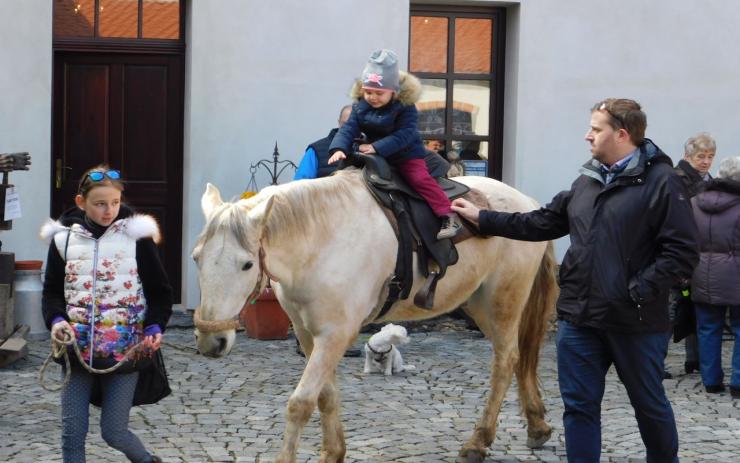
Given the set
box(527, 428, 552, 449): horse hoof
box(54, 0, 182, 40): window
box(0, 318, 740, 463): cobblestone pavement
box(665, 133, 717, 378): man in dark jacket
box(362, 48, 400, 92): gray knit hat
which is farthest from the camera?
box(54, 0, 182, 40): window

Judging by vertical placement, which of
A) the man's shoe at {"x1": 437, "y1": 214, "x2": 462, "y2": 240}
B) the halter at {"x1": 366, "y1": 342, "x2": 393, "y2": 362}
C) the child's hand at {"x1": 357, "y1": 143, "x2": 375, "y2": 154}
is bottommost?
the halter at {"x1": 366, "y1": 342, "x2": 393, "y2": 362}

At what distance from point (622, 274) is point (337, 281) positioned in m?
1.36

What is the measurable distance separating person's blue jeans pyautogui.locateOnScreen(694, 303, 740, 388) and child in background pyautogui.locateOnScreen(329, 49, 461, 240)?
317 centimetres

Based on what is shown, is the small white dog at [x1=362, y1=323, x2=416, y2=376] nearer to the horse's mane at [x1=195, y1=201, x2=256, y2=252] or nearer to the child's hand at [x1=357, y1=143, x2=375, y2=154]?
the child's hand at [x1=357, y1=143, x2=375, y2=154]

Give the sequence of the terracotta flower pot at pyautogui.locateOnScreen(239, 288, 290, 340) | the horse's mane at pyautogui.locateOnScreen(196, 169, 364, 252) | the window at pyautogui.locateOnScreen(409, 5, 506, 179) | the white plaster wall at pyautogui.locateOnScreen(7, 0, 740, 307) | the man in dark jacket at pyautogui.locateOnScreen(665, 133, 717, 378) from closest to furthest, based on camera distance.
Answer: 1. the horse's mane at pyautogui.locateOnScreen(196, 169, 364, 252)
2. the man in dark jacket at pyautogui.locateOnScreen(665, 133, 717, 378)
3. the terracotta flower pot at pyautogui.locateOnScreen(239, 288, 290, 340)
4. the white plaster wall at pyautogui.locateOnScreen(7, 0, 740, 307)
5. the window at pyautogui.locateOnScreen(409, 5, 506, 179)

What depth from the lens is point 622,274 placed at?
16.8 ft

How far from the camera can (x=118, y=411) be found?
516cm

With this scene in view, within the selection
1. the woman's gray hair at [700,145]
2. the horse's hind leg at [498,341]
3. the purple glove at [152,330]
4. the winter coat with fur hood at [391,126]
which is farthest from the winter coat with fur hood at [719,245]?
the purple glove at [152,330]

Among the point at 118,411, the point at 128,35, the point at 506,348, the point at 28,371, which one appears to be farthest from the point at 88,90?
the point at 118,411

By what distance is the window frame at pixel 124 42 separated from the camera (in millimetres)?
11148

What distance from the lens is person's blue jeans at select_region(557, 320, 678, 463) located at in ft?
17.2

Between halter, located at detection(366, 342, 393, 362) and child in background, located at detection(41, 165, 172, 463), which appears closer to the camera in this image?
child in background, located at detection(41, 165, 172, 463)

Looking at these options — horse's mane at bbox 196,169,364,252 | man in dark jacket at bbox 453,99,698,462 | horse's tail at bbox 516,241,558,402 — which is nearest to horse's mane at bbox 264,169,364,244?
horse's mane at bbox 196,169,364,252

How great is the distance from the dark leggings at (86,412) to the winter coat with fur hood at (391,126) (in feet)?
5.85
